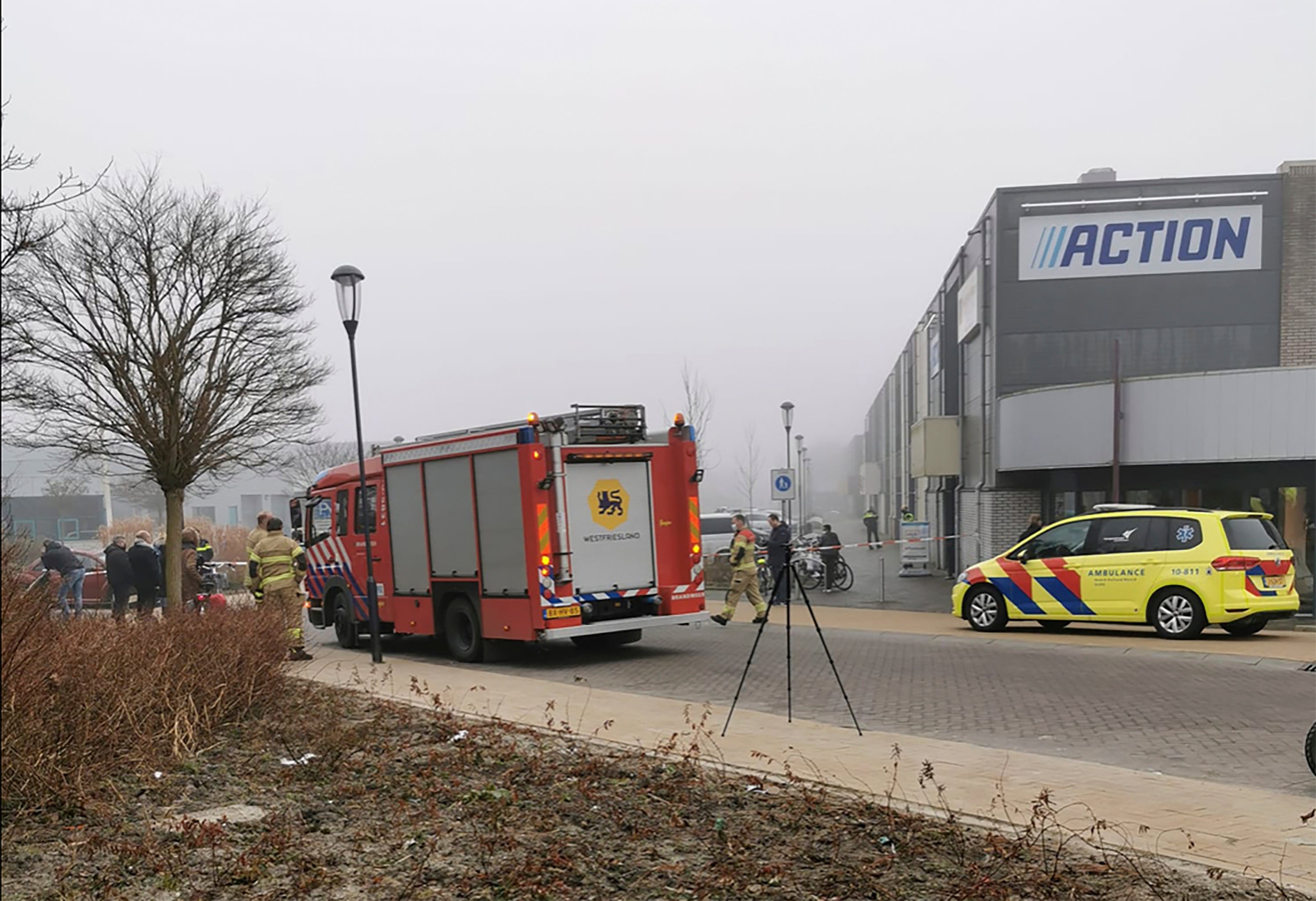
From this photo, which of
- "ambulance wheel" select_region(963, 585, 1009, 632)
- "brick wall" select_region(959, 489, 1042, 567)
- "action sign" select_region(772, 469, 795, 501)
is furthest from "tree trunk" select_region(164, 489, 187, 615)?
"brick wall" select_region(959, 489, 1042, 567)

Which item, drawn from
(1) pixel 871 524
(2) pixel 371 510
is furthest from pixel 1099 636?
(1) pixel 871 524

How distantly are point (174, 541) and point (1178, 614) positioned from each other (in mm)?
14985

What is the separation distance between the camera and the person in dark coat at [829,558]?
82.0 ft

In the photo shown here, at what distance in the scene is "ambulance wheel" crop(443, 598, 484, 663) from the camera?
46.7ft

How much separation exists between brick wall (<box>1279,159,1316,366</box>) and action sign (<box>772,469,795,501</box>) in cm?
1080

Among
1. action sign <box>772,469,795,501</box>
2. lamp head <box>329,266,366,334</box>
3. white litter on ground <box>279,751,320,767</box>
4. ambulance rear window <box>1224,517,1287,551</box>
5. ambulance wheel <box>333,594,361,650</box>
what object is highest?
lamp head <box>329,266,366,334</box>

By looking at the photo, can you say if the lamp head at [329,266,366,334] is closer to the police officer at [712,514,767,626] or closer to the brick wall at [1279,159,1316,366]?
the police officer at [712,514,767,626]

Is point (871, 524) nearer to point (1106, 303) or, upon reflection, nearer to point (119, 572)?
point (1106, 303)

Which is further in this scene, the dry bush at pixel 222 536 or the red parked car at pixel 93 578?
the dry bush at pixel 222 536

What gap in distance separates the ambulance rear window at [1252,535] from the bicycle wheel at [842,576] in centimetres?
1123

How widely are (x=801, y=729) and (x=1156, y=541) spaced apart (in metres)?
8.01

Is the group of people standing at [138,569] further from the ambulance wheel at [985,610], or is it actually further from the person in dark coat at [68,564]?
the ambulance wheel at [985,610]

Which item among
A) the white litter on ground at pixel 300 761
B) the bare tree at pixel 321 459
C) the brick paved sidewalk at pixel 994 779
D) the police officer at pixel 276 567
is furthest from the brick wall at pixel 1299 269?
the bare tree at pixel 321 459

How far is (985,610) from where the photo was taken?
1681cm
